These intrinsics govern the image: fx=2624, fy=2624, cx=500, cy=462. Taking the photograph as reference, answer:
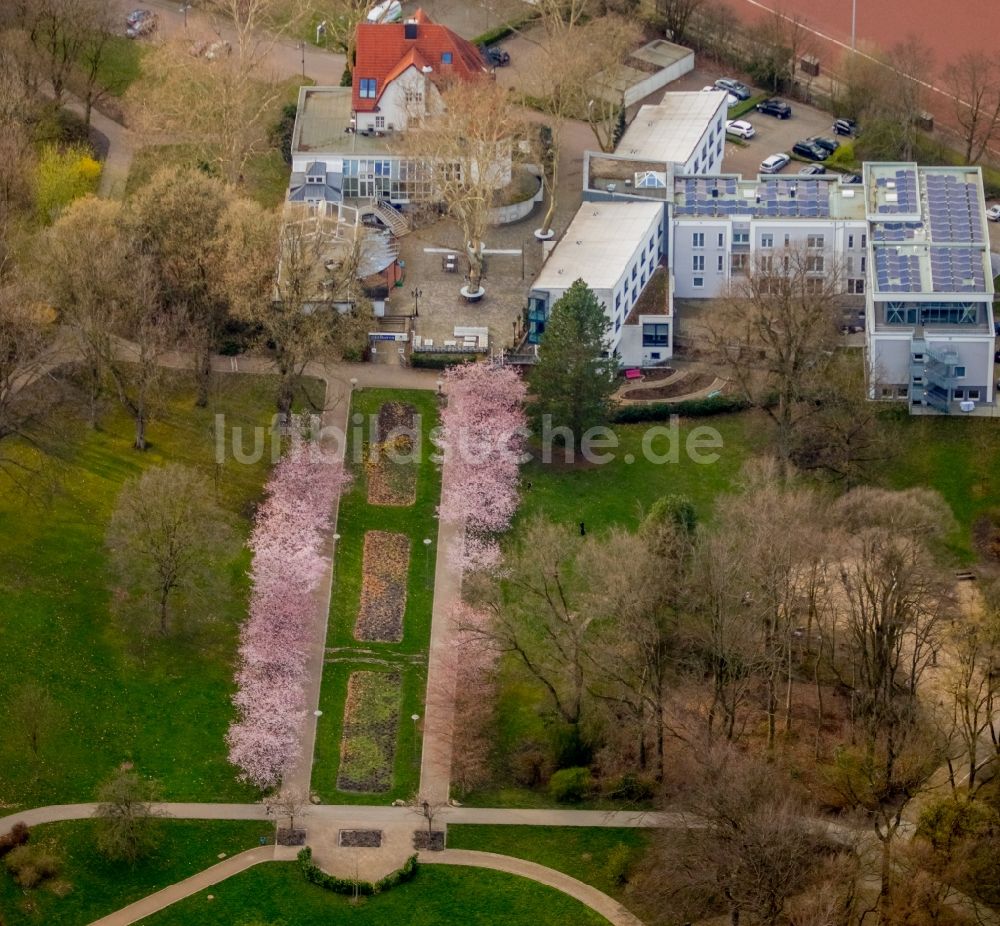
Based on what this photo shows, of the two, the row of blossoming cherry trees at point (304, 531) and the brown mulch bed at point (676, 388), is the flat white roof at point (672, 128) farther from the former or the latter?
the row of blossoming cherry trees at point (304, 531)

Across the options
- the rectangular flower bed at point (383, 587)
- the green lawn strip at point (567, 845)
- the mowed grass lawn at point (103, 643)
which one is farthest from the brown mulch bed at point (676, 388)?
the green lawn strip at point (567, 845)

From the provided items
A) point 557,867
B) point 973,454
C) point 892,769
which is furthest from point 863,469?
point 557,867

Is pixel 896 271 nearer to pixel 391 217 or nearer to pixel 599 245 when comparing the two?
pixel 599 245

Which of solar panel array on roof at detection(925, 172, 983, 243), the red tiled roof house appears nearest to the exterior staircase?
the red tiled roof house

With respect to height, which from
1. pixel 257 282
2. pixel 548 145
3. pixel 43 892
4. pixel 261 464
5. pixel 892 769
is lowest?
pixel 43 892

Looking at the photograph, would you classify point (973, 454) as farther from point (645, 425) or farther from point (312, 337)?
point (312, 337)

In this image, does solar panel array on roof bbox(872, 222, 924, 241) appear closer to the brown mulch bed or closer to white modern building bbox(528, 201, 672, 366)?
white modern building bbox(528, 201, 672, 366)
